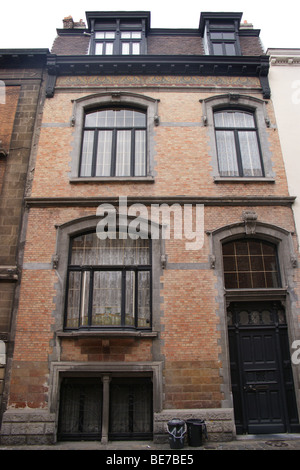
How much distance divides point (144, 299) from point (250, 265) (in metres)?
3.21

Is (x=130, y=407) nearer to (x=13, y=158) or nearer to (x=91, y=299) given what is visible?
(x=91, y=299)

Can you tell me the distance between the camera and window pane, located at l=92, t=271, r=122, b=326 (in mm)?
8609

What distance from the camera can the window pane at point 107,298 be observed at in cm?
861

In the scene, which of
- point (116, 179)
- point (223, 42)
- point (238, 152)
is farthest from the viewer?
point (223, 42)

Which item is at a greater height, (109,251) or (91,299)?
(109,251)

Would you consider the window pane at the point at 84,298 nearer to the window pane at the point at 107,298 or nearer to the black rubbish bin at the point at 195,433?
the window pane at the point at 107,298

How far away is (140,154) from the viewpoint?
1041 centimetres

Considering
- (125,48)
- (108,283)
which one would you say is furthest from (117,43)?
(108,283)

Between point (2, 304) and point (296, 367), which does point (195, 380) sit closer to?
point (296, 367)

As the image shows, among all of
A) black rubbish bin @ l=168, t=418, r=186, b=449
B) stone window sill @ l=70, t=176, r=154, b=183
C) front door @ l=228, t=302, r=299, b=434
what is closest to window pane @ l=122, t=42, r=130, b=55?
stone window sill @ l=70, t=176, r=154, b=183

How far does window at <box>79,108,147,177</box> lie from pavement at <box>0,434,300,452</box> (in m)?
7.24

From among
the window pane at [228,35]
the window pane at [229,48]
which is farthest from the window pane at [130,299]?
the window pane at [228,35]

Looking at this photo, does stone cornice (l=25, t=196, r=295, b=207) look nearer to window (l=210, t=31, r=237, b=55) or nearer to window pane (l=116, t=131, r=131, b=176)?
window pane (l=116, t=131, r=131, b=176)
